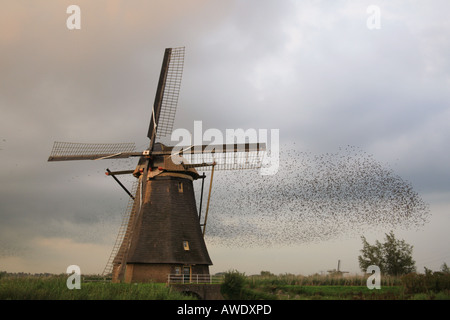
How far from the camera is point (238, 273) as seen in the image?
2391 cm

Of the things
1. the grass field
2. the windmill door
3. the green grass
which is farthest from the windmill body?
the green grass

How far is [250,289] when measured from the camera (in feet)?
78.4

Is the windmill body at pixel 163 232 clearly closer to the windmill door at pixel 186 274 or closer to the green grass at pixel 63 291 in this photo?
the windmill door at pixel 186 274

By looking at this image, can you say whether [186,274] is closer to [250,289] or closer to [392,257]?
[250,289]

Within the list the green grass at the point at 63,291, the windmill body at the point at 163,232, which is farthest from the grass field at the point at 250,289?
the windmill body at the point at 163,232

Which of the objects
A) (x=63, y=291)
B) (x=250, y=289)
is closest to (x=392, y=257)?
(x=250, y=289)

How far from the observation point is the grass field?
16875 mm

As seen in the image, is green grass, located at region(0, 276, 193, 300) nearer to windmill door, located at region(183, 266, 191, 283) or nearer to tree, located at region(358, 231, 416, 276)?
windmill door, located at region(183, 266, 191, 283)

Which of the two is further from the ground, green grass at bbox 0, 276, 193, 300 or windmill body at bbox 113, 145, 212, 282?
windmill body at bbox 113, 145, 212, 282
